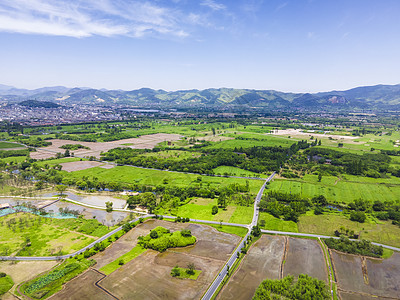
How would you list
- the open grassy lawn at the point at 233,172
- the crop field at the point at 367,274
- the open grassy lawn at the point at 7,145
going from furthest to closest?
the open grassy lawn at the point at 7,145, the open grassy lawn at the point at 233,172, the crop field at the point at 367,274

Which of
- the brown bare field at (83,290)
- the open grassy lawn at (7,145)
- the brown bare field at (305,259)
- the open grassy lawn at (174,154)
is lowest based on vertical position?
the brown bare field at (305,259)

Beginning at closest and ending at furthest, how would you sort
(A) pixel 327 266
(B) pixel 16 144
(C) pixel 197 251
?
1. (A) pixel 327 266
2. (C) pixel 197 251
3. (B) pixel 16 144

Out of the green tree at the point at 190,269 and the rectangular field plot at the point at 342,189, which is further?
the rectangular field plot at the point at 342,189

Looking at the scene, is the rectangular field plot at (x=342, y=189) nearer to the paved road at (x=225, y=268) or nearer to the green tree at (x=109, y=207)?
the paved road at (x=225, y=268)

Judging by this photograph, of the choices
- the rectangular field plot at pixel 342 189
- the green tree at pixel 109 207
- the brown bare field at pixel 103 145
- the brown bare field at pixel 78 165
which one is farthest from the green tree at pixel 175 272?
the brown bare field at pixel 103 145

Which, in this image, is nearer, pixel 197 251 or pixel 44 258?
pixel 44 258

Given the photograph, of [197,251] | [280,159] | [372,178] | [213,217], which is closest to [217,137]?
[280,159]

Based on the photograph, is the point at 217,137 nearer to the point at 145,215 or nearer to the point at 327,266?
the point at 145,215
